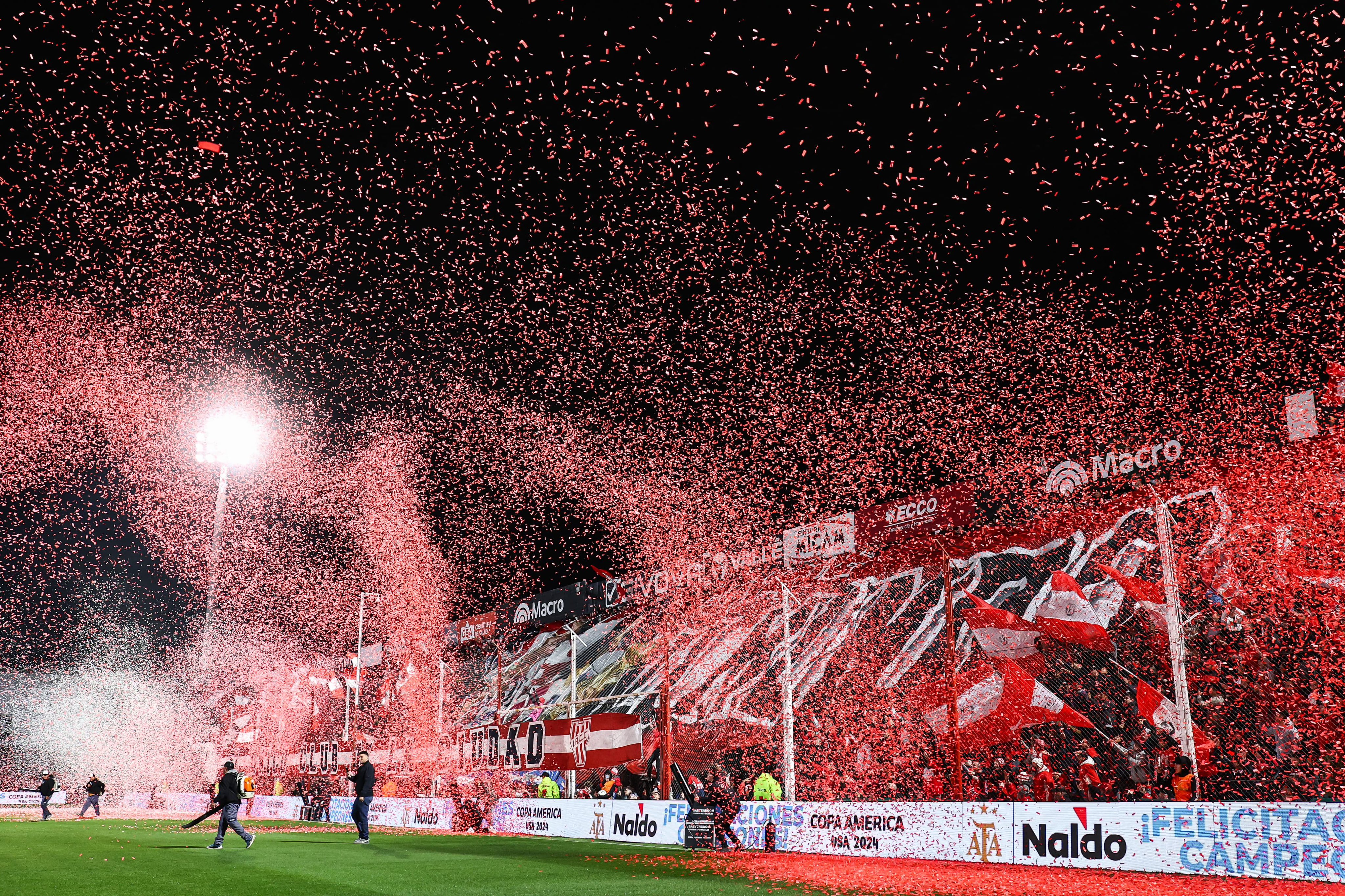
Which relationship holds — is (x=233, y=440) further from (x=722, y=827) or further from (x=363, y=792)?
(x=722, y=827)

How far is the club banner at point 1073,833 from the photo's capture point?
484 inches

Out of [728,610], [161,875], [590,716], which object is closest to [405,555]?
[590,716]

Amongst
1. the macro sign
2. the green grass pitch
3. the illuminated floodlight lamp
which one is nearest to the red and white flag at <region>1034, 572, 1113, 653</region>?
the green grass pitch

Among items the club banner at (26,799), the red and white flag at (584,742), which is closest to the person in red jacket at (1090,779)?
the red and white flag at (584,742)

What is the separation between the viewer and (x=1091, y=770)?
18953 millimetres

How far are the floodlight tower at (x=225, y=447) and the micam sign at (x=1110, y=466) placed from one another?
34.6 metres

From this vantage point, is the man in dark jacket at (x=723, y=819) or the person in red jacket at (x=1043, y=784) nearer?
the person in red jacket at (x=1043, y=784)

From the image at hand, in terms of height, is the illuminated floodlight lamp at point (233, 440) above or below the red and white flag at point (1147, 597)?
above

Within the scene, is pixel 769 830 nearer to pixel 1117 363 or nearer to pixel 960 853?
pixel 960 853

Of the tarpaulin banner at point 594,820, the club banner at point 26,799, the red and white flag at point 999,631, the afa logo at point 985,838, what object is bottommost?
the club banner at point 26,799

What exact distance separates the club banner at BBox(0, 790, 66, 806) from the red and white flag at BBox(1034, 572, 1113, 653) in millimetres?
51776

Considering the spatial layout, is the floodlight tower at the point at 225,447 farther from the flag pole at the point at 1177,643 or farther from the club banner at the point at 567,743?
the flag pole at the point at 1177,643

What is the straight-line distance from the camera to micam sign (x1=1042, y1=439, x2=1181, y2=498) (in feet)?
64.5

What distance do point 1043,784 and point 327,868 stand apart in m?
12.7
